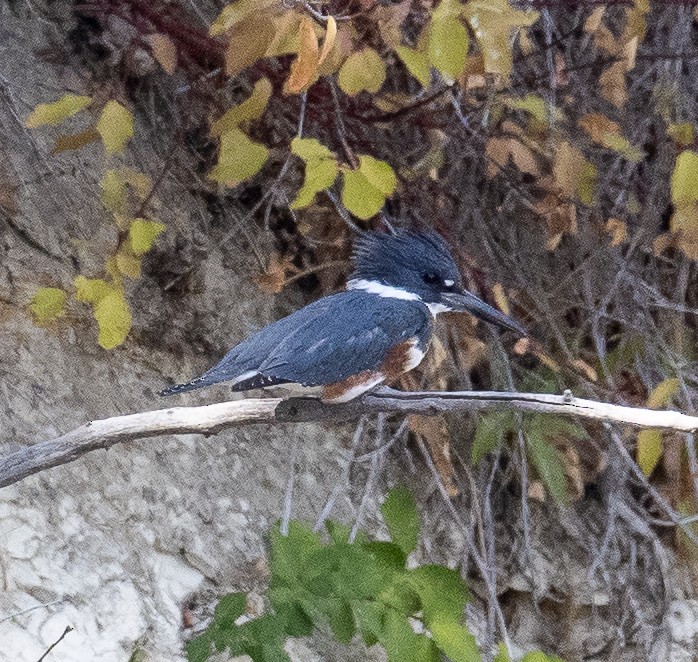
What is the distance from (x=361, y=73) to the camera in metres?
1.81

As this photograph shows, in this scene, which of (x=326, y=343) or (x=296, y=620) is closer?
(x=296, y=620)

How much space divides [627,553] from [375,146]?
1070 mm

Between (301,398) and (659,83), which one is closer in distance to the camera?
(301,398)

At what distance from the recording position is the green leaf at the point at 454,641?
1.70 metres

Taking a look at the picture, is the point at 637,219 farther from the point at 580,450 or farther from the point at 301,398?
the point at 301,398

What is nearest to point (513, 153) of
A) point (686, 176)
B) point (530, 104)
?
point (530, 104)

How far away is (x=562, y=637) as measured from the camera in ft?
8.36

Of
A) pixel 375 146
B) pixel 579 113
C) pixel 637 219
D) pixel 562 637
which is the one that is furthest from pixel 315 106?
pixel 562 637

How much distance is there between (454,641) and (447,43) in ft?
2.87

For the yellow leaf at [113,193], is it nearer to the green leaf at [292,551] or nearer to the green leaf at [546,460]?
the green leaf at [292,551]

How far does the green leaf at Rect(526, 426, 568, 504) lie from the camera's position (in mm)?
2389

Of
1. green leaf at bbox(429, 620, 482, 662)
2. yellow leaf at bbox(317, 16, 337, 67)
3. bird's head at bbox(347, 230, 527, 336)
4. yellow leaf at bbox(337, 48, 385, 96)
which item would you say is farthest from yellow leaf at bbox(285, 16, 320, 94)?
green leaf at bbox(429, 620, 482, 662)

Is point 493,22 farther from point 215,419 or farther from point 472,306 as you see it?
point 215,419

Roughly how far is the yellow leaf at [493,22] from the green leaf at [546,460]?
0.92 m
